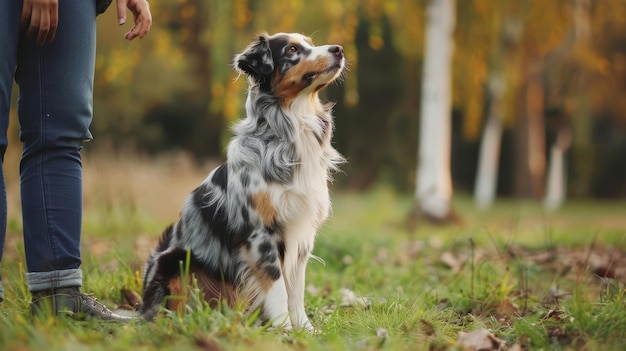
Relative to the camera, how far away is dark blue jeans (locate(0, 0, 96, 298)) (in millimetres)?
2701

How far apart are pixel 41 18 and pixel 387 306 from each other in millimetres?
1846

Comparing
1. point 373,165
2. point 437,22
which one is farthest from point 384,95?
point 437,22

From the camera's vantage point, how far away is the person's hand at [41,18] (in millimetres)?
2555

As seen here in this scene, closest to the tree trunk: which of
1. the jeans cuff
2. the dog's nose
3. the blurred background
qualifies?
the blurred background

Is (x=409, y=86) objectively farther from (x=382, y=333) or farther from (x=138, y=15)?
(x=382, y=333)

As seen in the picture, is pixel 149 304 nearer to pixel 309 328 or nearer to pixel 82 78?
pixel 309 328

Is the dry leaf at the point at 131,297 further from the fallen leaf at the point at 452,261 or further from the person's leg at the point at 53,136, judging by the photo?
the fallen leaf at the point at 452,261

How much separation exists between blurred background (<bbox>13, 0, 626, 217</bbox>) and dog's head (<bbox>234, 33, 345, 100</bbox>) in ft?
11.0

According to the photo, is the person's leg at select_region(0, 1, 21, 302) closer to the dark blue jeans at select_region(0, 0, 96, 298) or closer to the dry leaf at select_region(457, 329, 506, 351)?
the dark blue jeans at select_region(0, 0, 96, 298)

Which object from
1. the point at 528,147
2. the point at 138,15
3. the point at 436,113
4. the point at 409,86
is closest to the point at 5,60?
the point at 138,15

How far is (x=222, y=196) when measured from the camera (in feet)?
10.5

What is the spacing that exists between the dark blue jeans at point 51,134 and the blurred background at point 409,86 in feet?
13.5

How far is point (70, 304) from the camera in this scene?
2.71 m

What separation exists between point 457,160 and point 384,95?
3301 mm
